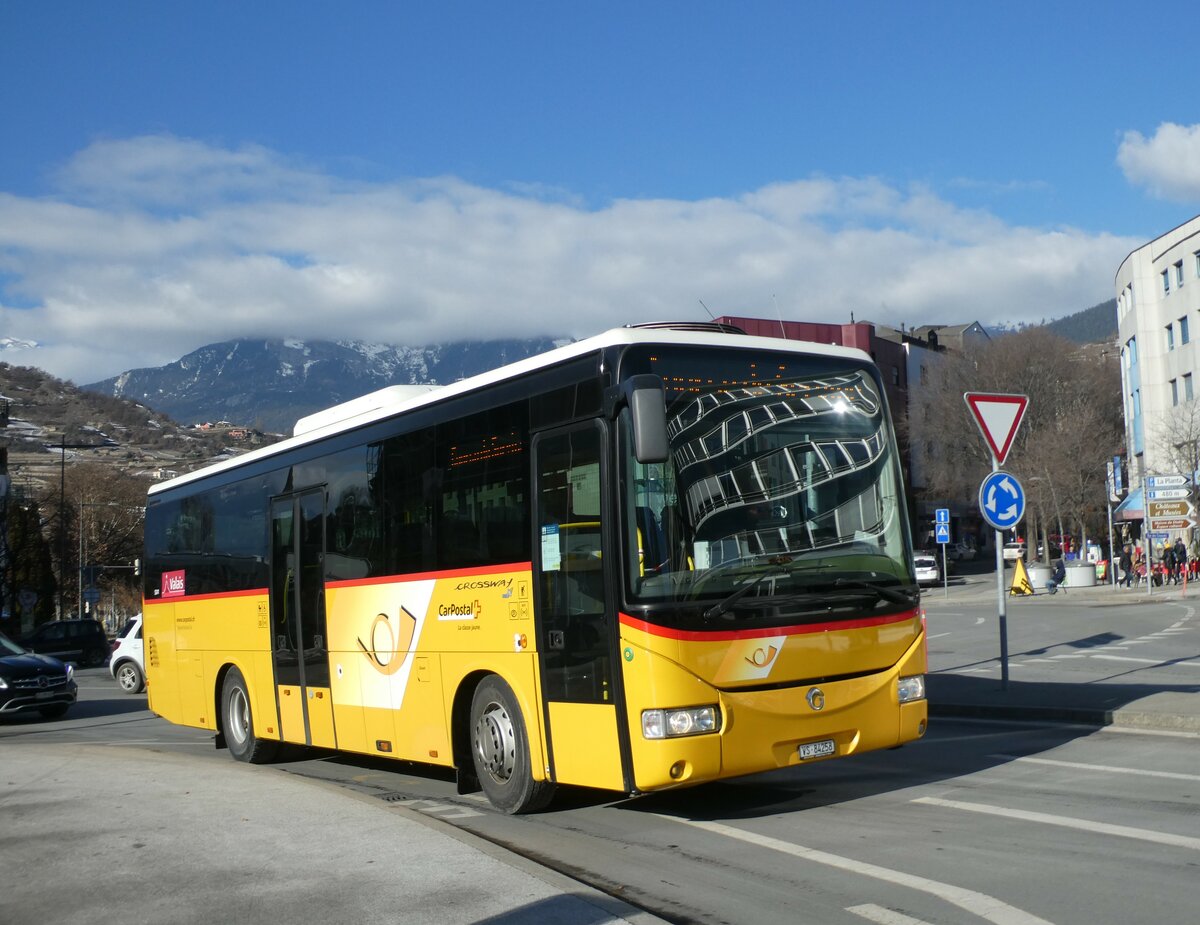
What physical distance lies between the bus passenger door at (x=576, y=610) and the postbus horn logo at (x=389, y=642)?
7.00 ft

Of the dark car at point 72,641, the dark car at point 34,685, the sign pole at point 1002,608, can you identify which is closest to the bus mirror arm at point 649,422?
the sign pole at point 1002,608

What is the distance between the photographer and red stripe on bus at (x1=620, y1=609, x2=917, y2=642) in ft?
26.5

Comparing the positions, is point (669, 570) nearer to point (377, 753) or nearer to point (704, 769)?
point (704, 769)

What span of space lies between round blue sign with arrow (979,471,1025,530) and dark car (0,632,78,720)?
50.1 feet

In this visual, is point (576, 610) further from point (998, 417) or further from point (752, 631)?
point (998, 417)

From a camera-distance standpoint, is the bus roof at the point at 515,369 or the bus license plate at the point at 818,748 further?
the bus roof at the point at 515,369

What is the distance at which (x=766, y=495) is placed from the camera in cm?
857

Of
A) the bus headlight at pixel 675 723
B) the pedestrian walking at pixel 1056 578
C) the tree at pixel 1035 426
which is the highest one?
the tree at pixel 1035 426

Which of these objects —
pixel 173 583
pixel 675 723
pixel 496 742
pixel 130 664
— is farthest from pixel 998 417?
pixel 130 664

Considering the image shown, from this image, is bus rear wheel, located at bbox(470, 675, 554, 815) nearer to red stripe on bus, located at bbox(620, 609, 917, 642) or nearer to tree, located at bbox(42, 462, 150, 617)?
red stripe on bus, located at bbox(620, 609, 917, 642)

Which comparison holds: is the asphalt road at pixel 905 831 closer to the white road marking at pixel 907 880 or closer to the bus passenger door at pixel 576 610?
the white road marking at pixel 907 880

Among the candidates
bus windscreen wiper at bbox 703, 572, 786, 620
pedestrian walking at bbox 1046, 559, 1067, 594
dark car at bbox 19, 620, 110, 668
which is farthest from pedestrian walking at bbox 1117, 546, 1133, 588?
bus windscreen wiper at bbox 703, 572, 786, 620

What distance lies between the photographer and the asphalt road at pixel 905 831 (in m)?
6.30

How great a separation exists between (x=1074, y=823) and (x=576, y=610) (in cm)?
338
